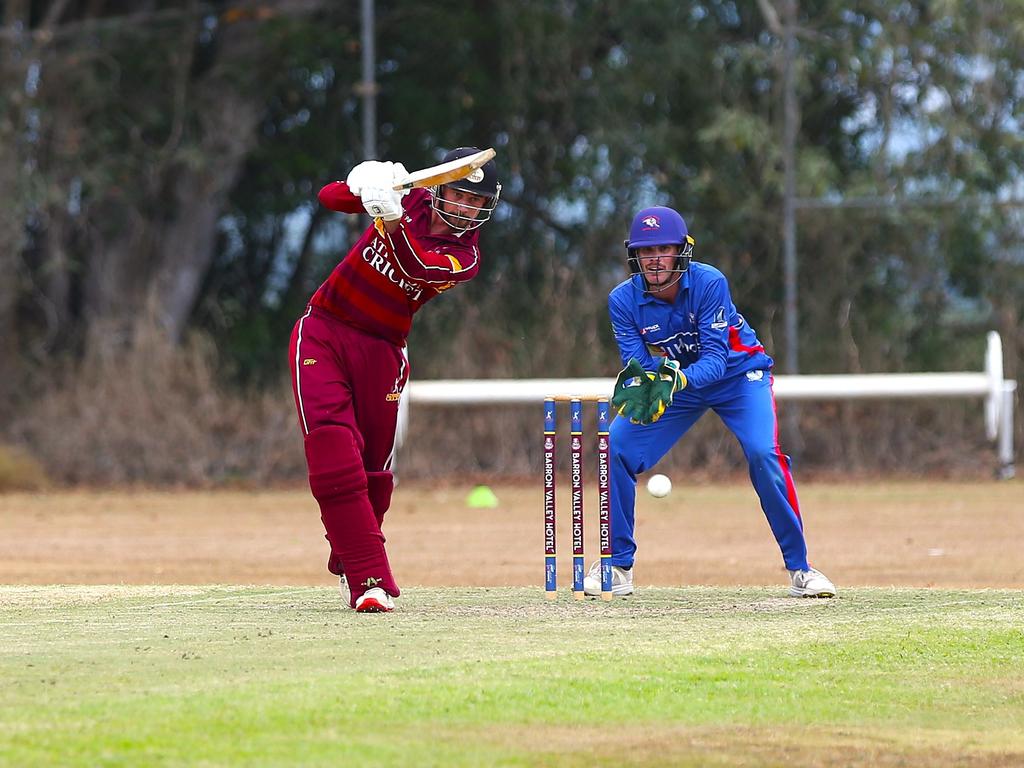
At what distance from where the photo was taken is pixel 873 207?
20.1 meters

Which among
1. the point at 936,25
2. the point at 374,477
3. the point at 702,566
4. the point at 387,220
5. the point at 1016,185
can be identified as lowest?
the point at 702,566

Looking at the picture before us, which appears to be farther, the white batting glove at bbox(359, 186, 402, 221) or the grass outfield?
the white batting glove at bbox(359, 186, 402, 221)

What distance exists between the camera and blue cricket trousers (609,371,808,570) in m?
8.48

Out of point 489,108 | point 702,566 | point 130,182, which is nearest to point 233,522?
point 702,566

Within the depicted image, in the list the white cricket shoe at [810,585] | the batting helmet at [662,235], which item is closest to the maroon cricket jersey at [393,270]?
the batting helmet at [662,235]

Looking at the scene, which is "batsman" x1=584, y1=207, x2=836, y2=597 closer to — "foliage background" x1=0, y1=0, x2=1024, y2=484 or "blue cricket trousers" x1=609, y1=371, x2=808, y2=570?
"blue cricket trousers" x1=609, y1=371, x2=808, y2=570

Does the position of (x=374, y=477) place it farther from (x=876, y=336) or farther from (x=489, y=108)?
(x=489, y=108)

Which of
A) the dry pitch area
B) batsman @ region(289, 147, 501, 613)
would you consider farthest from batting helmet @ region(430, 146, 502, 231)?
the dry pitch area

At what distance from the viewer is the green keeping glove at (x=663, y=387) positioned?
8.25m

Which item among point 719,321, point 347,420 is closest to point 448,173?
point 347,420

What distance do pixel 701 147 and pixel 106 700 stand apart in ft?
54.5

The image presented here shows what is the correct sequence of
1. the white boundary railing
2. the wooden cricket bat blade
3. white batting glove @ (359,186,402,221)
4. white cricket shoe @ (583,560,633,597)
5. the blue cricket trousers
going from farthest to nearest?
the white boundary railing < white cricket shoe @ (583,560,633,597) < the blue cricket trousers < the wooden cricket bat blade < white batting glove @ (359,186,402,221)

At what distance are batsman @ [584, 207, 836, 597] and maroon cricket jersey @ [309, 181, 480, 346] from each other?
101cm

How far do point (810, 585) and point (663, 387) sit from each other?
1210mm
